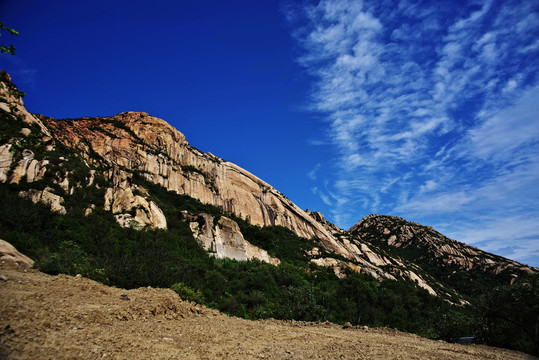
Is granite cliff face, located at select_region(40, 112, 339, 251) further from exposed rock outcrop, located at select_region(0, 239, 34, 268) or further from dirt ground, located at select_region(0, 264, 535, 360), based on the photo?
dirt ground, located at select_region(0, 264, 535, 360)

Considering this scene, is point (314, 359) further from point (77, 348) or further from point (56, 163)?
point (56, 163)

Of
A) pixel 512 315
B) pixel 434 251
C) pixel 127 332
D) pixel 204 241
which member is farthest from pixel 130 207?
pixel 434 251

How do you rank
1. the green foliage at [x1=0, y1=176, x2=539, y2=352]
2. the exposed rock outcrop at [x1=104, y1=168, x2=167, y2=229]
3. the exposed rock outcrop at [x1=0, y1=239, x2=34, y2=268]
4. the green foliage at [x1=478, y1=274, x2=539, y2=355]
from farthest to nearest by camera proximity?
the exposed rock outcrop at [x1=104, y1=168, x2=167, y2=229], the green foliage at [x1=0, y1=176, x2=539, y2=352], the exposed rock outcrop at [x1=0, y1=239, x2=34, y2=268], the green foliage at [x1=478, y1=274, x2=539, y2=355]

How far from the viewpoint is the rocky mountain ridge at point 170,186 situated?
39.3 m

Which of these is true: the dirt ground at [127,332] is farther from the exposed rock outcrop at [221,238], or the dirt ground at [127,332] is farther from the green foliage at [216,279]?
the exposed rock outcrop at [221,238]

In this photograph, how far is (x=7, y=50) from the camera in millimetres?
5008

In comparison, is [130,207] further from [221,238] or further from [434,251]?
[434,251]

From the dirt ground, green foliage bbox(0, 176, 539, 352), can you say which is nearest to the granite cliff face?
green foliage bbox(0, 176, 539, 352)

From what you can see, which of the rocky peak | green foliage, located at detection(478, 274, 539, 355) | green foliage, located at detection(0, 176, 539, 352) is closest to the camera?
green foliage, located at detection(478, 274, 539, 355)

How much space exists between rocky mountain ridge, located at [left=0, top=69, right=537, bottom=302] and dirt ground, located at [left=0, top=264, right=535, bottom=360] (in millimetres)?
30990

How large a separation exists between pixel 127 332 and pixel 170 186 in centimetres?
6750

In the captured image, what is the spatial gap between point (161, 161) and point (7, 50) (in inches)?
2899

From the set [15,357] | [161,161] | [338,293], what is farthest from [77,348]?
[161,161]

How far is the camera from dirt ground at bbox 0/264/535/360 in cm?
569
